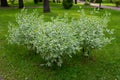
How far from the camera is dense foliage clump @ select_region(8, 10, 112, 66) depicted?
7.08 metres

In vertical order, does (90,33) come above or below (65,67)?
above

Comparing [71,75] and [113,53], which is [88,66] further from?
[113,53]

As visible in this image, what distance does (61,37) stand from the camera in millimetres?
7223

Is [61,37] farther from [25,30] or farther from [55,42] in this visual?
[25,30]

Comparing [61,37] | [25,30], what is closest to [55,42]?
[61,37]

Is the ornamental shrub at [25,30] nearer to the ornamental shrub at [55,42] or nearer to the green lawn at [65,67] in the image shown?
the ornamental shrub at [55,42]

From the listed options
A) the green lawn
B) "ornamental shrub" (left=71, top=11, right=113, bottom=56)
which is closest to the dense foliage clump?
"ornamental shrub" (left=71, top=11, right=113, bottom=56)

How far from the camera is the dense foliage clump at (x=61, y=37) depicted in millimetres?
7078

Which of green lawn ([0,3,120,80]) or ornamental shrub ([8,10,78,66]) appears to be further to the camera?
green lawn ([0,3,120,80])

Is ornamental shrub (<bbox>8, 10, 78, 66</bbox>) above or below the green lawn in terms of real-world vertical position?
above

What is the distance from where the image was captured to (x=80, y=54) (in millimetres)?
9078

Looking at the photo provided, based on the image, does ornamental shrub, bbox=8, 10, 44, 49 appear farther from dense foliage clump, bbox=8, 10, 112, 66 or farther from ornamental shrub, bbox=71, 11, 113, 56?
ornamental shrub, bbox=71, 11, 113, 56

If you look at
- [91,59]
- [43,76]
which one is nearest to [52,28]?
[43,76]

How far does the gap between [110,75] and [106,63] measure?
914mm
